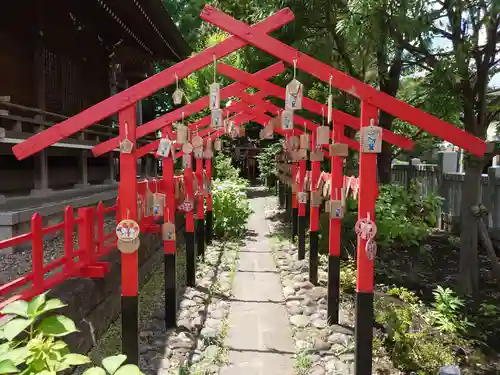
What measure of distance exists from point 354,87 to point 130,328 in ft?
10.2

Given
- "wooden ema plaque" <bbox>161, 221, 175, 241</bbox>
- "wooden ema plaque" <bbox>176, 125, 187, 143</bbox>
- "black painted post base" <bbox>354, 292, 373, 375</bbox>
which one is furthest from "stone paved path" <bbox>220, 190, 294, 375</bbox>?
"wooden ema plaque" <bbox>176, 125, 187, 143</bbox>

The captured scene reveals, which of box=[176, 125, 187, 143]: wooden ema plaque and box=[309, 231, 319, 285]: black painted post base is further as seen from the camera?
box=[309, 231, 319, 285]: black painted post base

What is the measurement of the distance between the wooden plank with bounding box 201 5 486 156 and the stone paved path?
2.97 meters

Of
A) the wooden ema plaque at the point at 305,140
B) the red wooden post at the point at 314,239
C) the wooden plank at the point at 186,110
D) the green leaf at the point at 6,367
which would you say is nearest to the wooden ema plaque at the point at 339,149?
the wooden plank at the point at 186,110

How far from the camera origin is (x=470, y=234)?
6816 millimetres

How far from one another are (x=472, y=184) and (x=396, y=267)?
270 cm

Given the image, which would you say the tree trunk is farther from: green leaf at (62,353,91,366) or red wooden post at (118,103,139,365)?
green leaf at (62,353,91,366)

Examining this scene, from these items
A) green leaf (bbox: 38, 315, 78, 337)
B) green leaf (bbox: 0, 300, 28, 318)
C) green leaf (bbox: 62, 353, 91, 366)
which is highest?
green leaf (bbox: 0, 300, 28, 318)

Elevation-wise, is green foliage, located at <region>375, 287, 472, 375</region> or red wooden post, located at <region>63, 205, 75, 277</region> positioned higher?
red wooden post, located at <region>63, 205, 75, 277</region>

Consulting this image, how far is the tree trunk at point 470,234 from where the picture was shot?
6.80 metres

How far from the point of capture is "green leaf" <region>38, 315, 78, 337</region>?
5.45 feet

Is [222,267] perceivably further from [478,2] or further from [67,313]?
[478,2]

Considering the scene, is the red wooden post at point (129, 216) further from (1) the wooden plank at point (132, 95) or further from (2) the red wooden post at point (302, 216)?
(2) the red wooden post at point (302, 216)

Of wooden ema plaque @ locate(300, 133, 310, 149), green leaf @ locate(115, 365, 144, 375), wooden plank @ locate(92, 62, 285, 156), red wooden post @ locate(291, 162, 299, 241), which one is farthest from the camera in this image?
red wooden post @ locate(291, 162, 299, 241)
